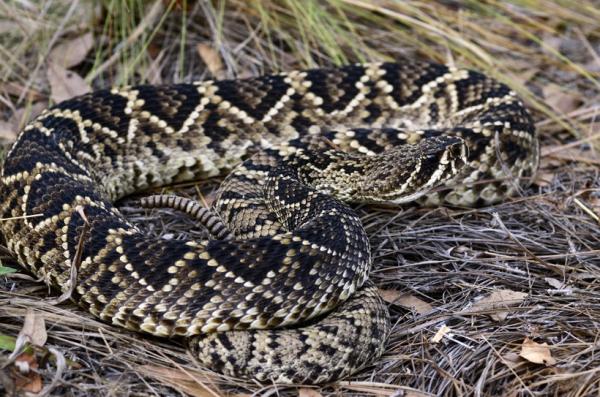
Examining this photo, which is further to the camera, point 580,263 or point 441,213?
point 441,213

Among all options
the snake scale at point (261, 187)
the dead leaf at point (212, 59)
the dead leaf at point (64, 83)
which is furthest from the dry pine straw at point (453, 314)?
the dead leaf at point (212, 59)

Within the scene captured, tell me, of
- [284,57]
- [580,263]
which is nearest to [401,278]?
[580,263]

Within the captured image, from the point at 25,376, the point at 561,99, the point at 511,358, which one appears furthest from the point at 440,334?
the point at 561,99

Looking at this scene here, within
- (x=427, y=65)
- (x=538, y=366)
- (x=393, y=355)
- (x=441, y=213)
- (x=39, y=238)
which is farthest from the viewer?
(x=427, y=65)

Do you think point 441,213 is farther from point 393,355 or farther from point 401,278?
point 393,355

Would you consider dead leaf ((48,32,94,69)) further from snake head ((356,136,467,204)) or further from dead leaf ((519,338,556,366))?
dead leaf ((519,338,556,366))

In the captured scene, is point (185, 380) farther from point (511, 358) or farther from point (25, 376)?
point (511, 358)

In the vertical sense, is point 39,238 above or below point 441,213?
above
